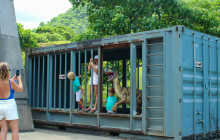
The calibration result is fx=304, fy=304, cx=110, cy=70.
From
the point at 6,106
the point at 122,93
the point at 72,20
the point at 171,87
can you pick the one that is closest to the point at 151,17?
the point at 122,93

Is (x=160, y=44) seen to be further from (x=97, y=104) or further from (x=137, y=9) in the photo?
(x=137, y=9)

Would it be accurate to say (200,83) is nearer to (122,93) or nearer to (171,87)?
(171,87)

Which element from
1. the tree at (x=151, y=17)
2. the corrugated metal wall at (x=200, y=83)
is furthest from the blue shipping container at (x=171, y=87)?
the tree at (x=151, y=17)

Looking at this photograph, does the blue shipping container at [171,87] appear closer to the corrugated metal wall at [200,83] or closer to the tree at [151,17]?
the corrugated metal wall at [200,83]

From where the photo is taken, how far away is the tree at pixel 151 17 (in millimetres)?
17625

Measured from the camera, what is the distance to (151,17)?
1791 centimetres

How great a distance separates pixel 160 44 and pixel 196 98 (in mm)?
1816

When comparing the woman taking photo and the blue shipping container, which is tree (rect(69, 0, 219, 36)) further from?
the woman taking photo

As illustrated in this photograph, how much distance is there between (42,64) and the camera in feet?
43.1

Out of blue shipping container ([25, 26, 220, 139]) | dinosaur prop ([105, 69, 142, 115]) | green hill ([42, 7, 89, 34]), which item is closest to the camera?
blue shipping container ([25, 26, 220, 139])

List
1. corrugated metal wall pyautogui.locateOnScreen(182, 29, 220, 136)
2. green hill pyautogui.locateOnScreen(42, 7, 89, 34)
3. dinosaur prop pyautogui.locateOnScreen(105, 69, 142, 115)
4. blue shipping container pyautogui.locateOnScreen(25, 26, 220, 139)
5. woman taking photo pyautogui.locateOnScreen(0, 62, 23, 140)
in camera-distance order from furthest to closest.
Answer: green hill pyautogui.locateOnScreen(42, 7, 89, 34) → dinosaur prop pyautogui.locateOnScreen(105, 69, 142, 115) → corrugated metal wall pyautogui.locateOnScreen(182, 29, 220, 136) → blue shipping container pyautogui.locateOnScreen(25, 26, 220, 139) → woman taking photo pyautogui.locateOnScreen(0, 62, 23, 140)

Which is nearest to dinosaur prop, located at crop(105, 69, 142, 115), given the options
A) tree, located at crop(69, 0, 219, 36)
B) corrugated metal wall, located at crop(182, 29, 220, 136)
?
corrugated metal wall, located at crop(182, 29, 220, 136)

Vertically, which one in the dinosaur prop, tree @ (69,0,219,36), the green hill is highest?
the green hill

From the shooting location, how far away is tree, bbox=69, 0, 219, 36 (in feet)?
57.8
